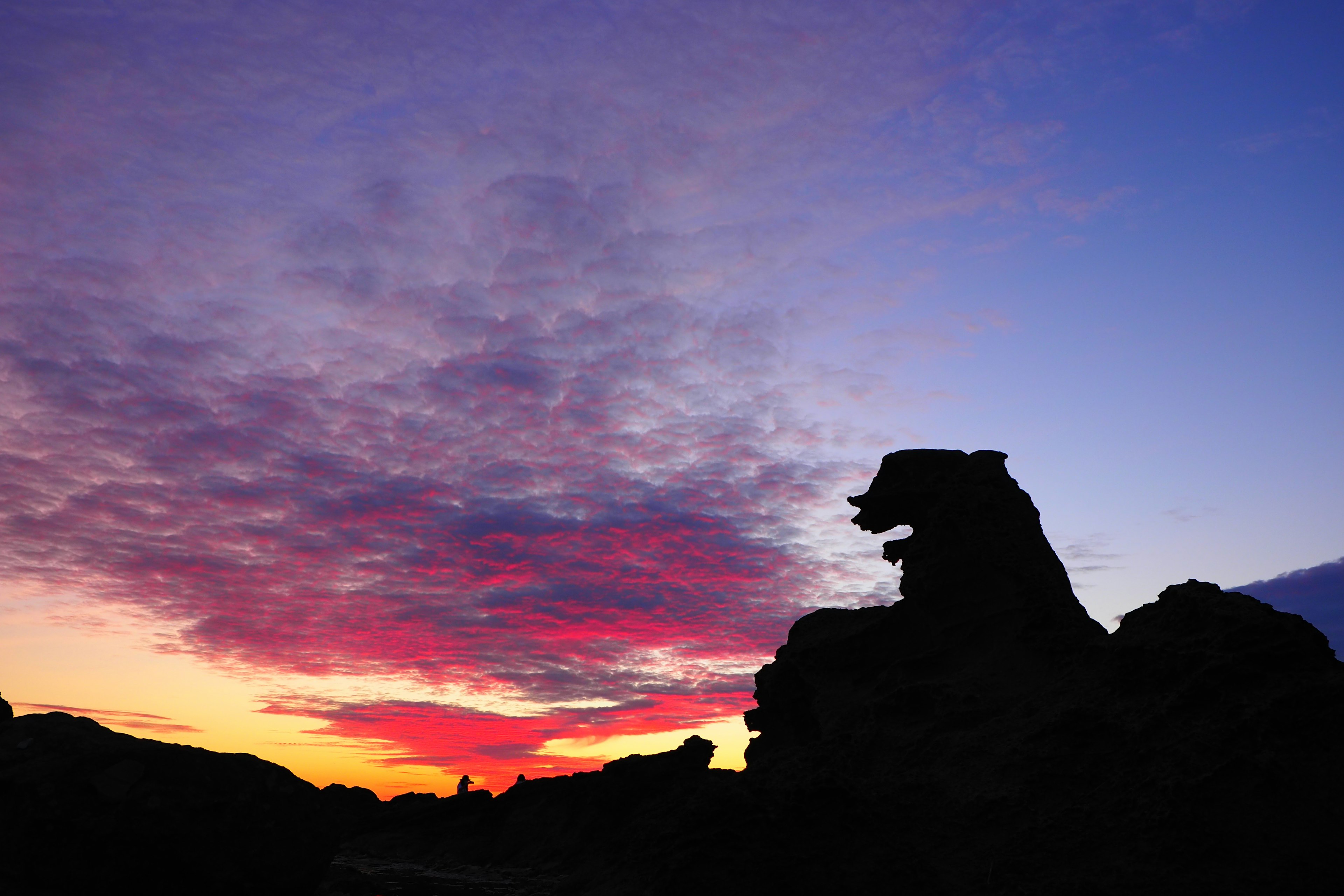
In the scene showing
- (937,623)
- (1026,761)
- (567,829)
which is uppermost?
(937,623)

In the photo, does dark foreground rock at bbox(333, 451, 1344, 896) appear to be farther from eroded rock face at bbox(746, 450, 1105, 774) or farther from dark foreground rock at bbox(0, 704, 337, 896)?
dark foreground rock at bbox(0, 704, 337, 896)

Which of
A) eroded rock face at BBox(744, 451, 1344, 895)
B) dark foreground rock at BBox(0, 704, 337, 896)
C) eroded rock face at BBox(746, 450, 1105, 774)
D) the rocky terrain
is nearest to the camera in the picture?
dark foreground rock at BBox(0, 704, 337, 896)

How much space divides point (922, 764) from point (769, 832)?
21.8 ft

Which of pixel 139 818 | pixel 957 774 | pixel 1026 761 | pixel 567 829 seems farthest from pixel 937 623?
pixel 139 818

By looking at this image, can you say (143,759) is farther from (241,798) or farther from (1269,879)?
(1269,879)

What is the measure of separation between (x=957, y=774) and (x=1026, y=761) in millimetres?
1832

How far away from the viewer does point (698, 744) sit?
29.4m

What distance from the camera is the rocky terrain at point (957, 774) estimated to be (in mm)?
11531

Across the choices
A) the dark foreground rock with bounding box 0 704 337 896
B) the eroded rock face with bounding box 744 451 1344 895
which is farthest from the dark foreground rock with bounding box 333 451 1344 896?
the dark foreground rock with bounding box 0 704 337 896

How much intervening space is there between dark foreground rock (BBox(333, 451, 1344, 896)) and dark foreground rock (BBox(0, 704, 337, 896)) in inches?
280

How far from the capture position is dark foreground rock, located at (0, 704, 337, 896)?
10.6 metres

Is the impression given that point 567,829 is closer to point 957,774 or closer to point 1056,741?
point 957,774

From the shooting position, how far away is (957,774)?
762 inches

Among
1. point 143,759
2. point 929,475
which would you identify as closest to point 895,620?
point 929,475
